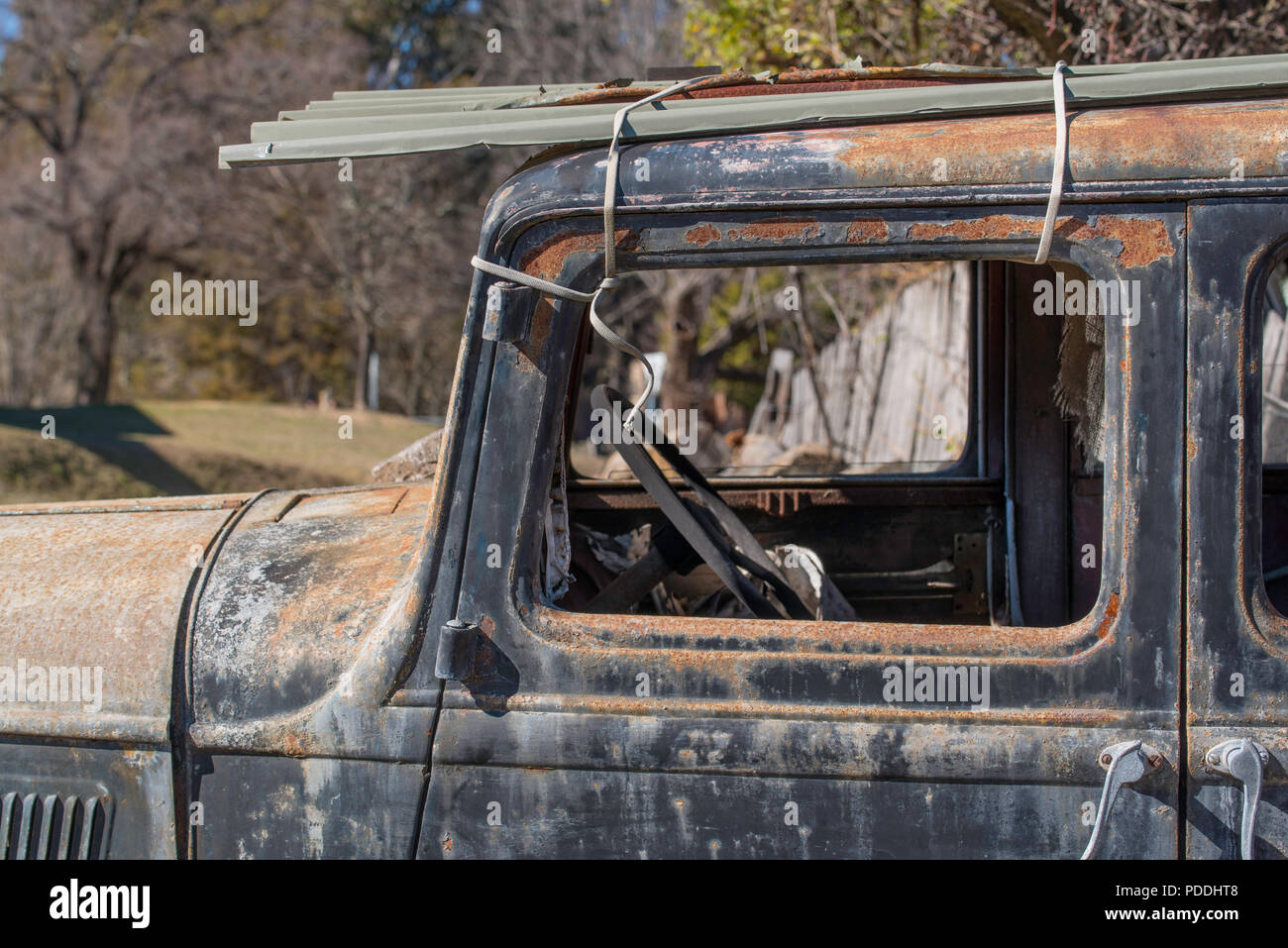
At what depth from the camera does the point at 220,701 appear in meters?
1.66

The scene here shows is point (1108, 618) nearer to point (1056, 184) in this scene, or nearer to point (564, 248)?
point (1056, 184)

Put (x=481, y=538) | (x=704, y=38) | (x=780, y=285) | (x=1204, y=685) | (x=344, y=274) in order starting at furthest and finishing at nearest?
(x=344, y=274) → (x=780, y=285) → (x=704, y=38) → (x=481, y=538) → (x=1204, y=685)

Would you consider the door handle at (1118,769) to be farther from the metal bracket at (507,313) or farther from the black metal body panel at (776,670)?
the metal bracket at (507,313)

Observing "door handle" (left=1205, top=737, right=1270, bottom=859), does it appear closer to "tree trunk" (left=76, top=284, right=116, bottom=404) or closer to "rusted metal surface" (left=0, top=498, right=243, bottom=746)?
"rusted metal surface" (left=0, top=498, right=243, bottom=746)

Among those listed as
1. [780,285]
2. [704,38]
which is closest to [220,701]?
[704,38]

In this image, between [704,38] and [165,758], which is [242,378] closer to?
[704,38]

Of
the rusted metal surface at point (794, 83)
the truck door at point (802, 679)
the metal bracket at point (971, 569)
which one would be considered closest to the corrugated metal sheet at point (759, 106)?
the rusted metal surface at point (794, 83)

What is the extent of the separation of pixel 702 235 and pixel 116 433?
9.87m

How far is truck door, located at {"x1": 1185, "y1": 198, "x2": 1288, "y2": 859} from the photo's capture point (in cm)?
146

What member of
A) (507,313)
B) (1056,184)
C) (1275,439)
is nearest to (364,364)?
(1275,439)

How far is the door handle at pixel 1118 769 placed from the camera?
1.44 metres

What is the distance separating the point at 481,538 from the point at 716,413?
13.0 meters

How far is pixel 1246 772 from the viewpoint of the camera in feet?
4.66

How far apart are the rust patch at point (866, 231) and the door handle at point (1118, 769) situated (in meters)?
0.78
